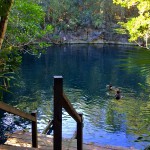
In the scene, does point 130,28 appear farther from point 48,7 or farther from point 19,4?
point 48,7

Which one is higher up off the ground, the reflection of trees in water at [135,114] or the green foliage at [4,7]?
the green foliage at [4,7]

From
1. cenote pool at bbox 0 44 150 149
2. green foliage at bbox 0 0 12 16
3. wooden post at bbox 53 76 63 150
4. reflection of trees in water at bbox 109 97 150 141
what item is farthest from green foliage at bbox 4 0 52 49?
wooden post at bbox 53 76 63 150

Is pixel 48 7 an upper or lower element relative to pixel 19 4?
upper

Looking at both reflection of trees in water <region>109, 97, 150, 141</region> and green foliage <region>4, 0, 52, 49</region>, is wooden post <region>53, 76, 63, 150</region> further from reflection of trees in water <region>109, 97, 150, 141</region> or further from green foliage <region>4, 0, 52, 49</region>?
reflection of trees in water <region>109, 97, 150, 141</region>

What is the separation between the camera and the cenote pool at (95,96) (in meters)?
15.8

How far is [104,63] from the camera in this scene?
41.4 m

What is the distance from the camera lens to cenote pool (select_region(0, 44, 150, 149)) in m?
15.8

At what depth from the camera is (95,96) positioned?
79.6 feet

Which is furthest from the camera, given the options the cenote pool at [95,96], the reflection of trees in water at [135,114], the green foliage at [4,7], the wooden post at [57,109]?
the reflection of trees in water at [135,114]

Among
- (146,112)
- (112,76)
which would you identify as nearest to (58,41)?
(112,76)

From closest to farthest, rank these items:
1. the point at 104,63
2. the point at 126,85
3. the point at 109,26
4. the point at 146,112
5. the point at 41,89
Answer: the point at 146,112
the point at 41,89
the point at 126,85
the point at 104,63
the point at 109,26

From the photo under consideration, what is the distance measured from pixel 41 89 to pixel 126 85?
8820mm

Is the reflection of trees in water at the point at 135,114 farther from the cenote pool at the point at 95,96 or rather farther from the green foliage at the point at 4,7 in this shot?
the green foliage at the point at 4,7

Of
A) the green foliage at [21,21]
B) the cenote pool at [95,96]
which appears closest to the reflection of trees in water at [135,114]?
the cenote pool at [95,96]
